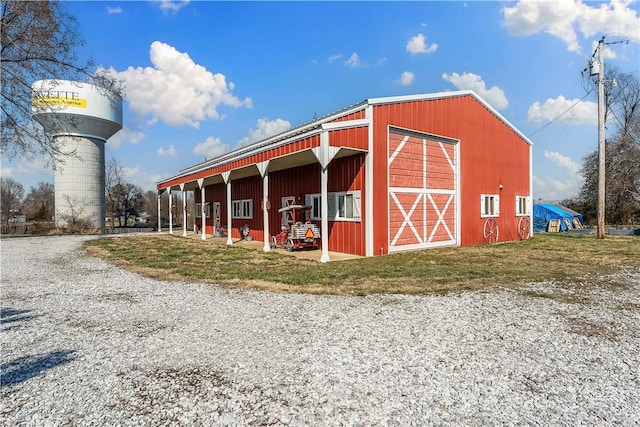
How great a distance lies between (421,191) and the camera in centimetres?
1287

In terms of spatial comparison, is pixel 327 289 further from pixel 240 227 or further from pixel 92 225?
pixel 92 225

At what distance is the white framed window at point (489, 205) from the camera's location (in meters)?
15.7

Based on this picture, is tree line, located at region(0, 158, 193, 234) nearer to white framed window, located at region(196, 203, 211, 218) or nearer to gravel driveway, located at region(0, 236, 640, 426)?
white framed window, located at region(196, 203, 211, 218)

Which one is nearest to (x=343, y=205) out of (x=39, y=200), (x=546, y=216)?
(x=546, y=216)

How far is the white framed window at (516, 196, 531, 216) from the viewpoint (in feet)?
60.0

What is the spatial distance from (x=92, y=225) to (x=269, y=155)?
23.5m

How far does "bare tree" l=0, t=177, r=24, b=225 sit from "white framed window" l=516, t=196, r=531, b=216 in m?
59.0

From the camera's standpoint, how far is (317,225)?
1338 centimetres

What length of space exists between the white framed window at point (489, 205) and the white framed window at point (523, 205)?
2.52m

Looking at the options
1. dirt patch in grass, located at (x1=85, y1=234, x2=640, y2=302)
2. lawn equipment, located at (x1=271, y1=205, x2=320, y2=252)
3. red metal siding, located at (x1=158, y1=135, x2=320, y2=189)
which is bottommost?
dirt patch in grass, located at (x1=85, y1=234, x2=640, y2=302)

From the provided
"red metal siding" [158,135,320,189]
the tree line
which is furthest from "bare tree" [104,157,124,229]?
"red metal siding" [158,135,320,189]

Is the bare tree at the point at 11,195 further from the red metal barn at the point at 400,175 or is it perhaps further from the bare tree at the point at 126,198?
the red metal barn at the point at 400,175

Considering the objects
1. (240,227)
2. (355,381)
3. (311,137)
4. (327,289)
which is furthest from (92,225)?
(355,381)

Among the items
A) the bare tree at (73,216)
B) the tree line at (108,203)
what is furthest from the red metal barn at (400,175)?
the tree line at (108,203)
